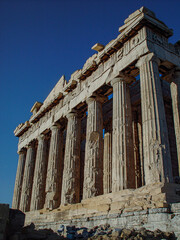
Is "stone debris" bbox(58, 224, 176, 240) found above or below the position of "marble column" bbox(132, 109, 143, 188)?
below

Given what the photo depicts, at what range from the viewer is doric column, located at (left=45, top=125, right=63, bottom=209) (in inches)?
814

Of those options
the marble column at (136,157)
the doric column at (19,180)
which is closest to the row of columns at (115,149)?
the marble column at (136,157)

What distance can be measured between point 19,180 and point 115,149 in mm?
17155

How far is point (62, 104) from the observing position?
76.1 feet

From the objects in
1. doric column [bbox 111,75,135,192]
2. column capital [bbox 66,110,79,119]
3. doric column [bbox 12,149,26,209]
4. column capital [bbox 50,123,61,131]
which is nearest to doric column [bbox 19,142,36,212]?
doric column [bbox 12,149,26,209]

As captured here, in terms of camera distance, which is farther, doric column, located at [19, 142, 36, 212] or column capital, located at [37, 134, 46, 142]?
column capital, located at [37, 134, 46, 142]

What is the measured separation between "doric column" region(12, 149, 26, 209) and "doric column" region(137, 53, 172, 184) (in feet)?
62.6

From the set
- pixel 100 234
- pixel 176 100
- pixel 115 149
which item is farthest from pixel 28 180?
pixel 100 234

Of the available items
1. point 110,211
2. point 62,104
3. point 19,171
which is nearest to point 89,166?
point 110,211

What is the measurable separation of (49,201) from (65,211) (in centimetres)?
421

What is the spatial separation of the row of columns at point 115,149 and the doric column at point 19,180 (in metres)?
3.15

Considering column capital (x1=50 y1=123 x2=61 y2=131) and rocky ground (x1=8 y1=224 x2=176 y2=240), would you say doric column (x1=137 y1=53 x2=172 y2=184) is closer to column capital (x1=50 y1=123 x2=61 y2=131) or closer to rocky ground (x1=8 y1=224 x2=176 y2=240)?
rocky ground (x1=8 y1=224 x2=176 y2=240)

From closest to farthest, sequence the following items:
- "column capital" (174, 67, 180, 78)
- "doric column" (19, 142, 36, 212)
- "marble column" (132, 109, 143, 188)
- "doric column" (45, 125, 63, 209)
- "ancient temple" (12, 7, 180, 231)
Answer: "ancient temple" (12, 7, 180, 231) < "column capital" (174, 67, 180, 78) < "marble column" (132, 109, 143, 188) < "doric column" (45, 125, 63, 209) < "doric column" (19, 142, 36, 212)

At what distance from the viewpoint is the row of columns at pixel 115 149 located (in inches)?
508
